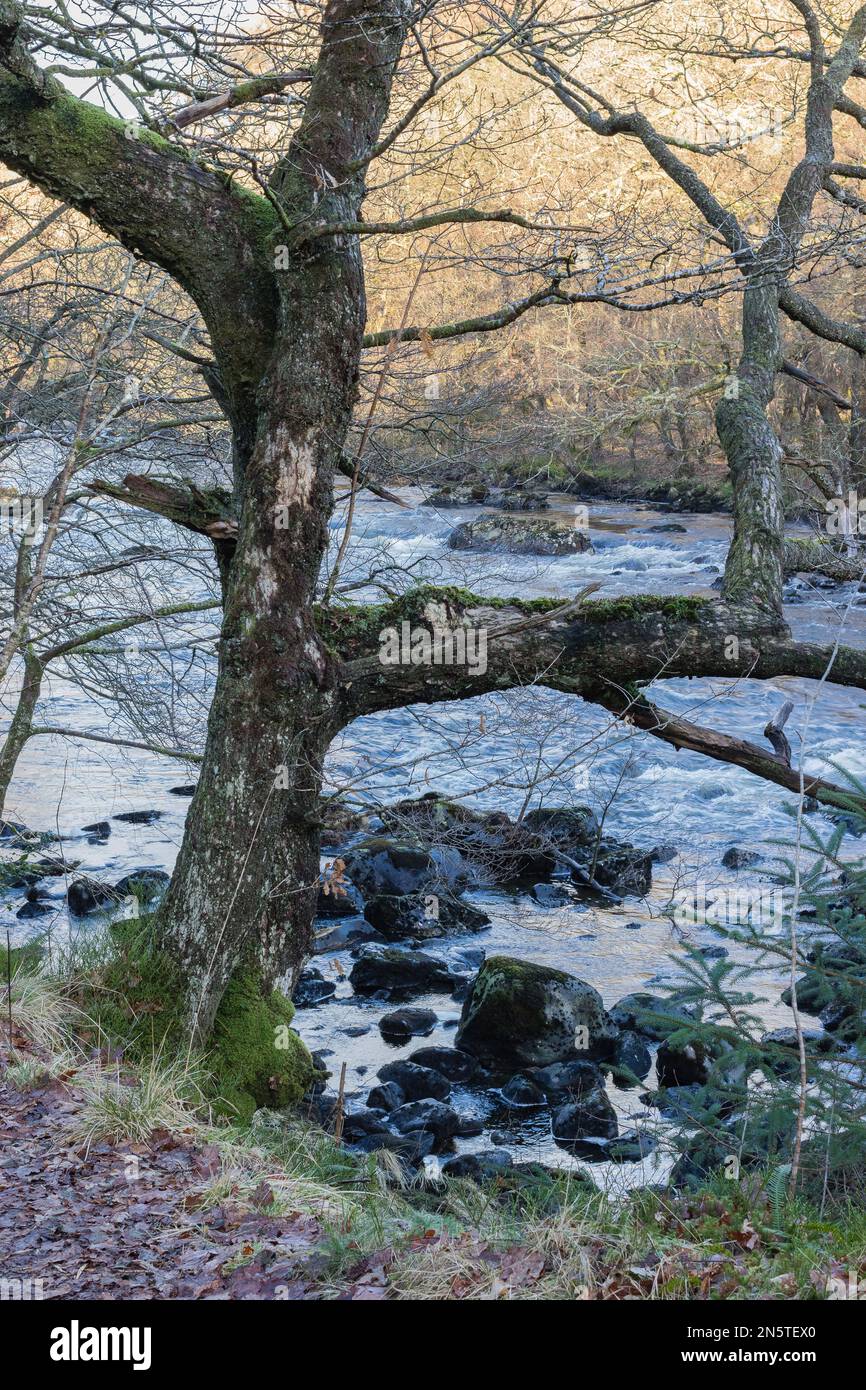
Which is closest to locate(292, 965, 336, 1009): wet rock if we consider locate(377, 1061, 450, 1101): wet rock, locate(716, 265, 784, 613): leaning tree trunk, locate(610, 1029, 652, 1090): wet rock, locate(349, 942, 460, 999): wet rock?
locate(349, 942, 460, 999): wet rock

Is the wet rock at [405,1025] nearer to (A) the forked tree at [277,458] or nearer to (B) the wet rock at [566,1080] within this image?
(B) the wet rock at [566,1080]

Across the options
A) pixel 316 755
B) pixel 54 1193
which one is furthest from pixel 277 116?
pixel 54 1193

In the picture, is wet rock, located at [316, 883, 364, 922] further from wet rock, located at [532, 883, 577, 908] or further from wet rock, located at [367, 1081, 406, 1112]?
wet rock, located at [367, 1081, 406, 1112]

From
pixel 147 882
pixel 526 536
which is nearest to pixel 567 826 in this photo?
pixel 147 882

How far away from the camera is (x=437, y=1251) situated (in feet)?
12.4

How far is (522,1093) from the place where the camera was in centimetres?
757

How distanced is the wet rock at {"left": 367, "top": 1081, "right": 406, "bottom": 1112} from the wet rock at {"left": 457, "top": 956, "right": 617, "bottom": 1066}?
2.50ft

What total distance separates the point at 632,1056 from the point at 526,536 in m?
15.8

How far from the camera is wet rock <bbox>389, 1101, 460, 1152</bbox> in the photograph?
22.9 ft

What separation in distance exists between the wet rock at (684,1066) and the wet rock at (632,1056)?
0.16 metres

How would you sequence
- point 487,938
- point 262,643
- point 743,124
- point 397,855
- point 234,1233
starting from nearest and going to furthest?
point 234,1233, point 262,643, point 487,938, point 397,855, point 743,124

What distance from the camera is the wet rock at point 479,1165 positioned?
20.8 feet
